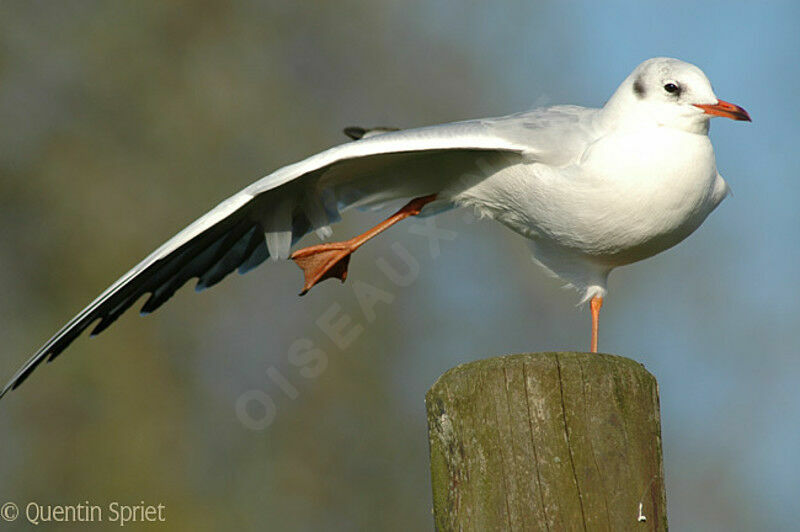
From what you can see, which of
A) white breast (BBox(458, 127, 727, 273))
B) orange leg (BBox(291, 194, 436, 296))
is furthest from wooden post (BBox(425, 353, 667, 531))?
orange leg (BBox(291, 194, 436, 296))

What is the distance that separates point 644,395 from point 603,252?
144 cm

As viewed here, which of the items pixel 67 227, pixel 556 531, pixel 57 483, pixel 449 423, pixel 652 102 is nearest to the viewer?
pixel 556 531

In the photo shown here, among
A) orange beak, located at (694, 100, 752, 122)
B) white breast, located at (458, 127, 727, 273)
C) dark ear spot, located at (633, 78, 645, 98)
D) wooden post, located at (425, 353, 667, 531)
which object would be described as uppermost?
dark ear spot, located at (633, 78, 645, 98)

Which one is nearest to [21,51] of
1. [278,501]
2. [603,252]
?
[278,501]

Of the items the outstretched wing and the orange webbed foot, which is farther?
the orange webbed foot

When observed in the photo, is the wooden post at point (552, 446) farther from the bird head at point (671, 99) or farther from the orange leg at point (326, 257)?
the orange leg at point (326, 257)

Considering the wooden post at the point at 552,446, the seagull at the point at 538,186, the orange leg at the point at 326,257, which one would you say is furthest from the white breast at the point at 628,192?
the wooden post at the point at 552,446

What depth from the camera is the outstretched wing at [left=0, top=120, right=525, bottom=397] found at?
440 centimetres

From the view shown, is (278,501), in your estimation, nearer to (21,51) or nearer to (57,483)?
(57,483)

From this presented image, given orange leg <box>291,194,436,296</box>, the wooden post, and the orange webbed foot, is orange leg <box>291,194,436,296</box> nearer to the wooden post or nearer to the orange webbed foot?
the orange webbed foot

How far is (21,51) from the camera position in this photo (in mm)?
9766

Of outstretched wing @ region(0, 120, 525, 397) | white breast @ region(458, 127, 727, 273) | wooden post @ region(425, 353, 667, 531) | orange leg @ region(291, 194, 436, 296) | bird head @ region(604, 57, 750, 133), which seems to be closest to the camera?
wooden post @ region(425, 353, 667, 531)

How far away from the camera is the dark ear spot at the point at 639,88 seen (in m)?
4.15

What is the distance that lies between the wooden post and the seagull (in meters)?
1.25
